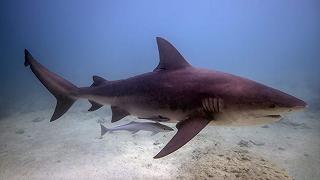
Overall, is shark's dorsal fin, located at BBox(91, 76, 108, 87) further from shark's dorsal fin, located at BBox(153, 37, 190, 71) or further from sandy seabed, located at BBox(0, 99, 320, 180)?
sandy seabed, located at BBox(0, 99, 320, 180)

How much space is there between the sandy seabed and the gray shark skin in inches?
70.3

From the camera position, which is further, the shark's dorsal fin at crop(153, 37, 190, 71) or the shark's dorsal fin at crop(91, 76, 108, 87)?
the shark's dorsal fin at crop(91, 76, 108, 87)

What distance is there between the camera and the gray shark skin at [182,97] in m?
3.47

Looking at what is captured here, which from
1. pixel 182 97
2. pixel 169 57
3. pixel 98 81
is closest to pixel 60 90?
pixel 98 81

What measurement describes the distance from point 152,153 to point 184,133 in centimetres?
553

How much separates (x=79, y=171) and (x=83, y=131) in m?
6.14

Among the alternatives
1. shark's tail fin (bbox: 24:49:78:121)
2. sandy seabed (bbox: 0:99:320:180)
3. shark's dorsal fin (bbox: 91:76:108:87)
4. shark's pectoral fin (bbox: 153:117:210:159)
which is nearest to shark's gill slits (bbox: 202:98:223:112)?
shark's pectoral fin (bbox: 153:117:210:159)

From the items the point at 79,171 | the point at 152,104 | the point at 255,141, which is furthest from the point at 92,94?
the point at 255,141

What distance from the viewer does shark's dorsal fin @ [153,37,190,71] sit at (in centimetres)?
469

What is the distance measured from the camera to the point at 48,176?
6.79 metres

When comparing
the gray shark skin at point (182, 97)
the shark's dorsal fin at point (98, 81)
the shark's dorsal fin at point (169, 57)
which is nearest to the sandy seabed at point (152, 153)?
the gray shark skin at point (182, 97)

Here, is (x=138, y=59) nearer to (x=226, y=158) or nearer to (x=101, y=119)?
(x=101, y=119)

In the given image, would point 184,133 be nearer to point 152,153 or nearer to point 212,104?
point 212,104

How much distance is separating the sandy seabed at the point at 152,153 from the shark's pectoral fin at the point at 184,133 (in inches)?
72.3
